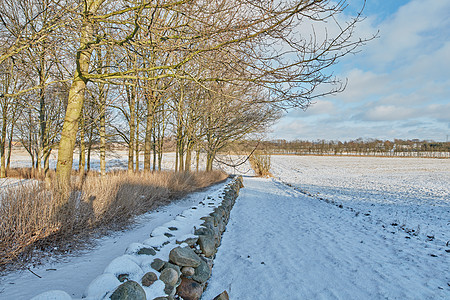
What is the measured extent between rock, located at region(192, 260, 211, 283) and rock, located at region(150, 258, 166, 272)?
586mm

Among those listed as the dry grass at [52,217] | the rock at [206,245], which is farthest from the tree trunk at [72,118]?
the rock at [206,245]

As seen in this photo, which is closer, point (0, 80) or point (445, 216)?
point (445, 216)

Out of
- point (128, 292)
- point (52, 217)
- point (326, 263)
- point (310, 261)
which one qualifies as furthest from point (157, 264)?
point (326, 263)

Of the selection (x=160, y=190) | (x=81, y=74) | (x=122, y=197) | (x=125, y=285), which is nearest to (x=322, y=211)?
(x=160, y=190)

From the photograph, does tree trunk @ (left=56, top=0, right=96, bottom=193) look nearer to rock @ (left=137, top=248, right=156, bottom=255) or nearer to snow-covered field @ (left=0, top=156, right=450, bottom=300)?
snow-covered field @ (left=0, top=156, right=450, bottom=300)

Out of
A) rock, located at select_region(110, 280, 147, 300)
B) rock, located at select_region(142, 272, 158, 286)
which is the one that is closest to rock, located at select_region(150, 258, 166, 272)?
rock, located at select_region(142, 272, 158, 286)

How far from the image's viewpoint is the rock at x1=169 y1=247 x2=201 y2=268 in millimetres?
2793

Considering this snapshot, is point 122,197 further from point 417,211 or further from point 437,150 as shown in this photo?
point 437,150

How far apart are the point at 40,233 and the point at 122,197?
214 centimetres

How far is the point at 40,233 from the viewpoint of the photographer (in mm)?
3344

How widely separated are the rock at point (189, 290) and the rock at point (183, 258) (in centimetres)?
19

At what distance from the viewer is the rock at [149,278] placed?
2.25m

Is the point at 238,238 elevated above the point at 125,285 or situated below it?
below

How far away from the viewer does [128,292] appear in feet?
6.12
